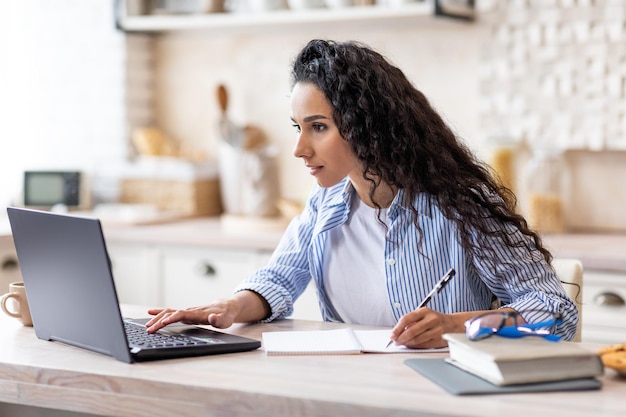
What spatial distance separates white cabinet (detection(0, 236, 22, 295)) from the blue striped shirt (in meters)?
1.53

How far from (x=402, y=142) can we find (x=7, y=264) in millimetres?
1959

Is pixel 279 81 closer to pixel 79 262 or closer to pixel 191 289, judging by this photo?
pixel 191 289

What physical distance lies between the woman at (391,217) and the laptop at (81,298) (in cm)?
A: 18

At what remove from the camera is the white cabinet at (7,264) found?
11.3 feet

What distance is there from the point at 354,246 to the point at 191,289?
4.66 feet

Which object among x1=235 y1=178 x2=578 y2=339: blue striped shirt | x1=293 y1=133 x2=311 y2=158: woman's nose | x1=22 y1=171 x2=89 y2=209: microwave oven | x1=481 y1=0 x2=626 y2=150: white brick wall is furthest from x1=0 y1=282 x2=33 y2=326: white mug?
x1=481 y1=0 x2=626 y2=150: white brick wall

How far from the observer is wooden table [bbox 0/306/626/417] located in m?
1.41

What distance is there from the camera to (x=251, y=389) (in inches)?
58.8

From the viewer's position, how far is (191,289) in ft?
11.5

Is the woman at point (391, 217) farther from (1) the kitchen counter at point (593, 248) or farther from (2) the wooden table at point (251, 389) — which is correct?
(1) the kitchen counter at point (593, 248)

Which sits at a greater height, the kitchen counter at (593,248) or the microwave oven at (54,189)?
the microwave oven at (54,189)

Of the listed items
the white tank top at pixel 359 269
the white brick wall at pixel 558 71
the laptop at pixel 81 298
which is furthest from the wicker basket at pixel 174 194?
the laptop at pixel 81 298

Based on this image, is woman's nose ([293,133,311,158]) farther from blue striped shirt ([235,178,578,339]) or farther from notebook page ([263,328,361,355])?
notebook page ([263,328,361,355])

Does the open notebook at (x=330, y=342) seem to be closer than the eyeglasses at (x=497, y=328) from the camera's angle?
No
